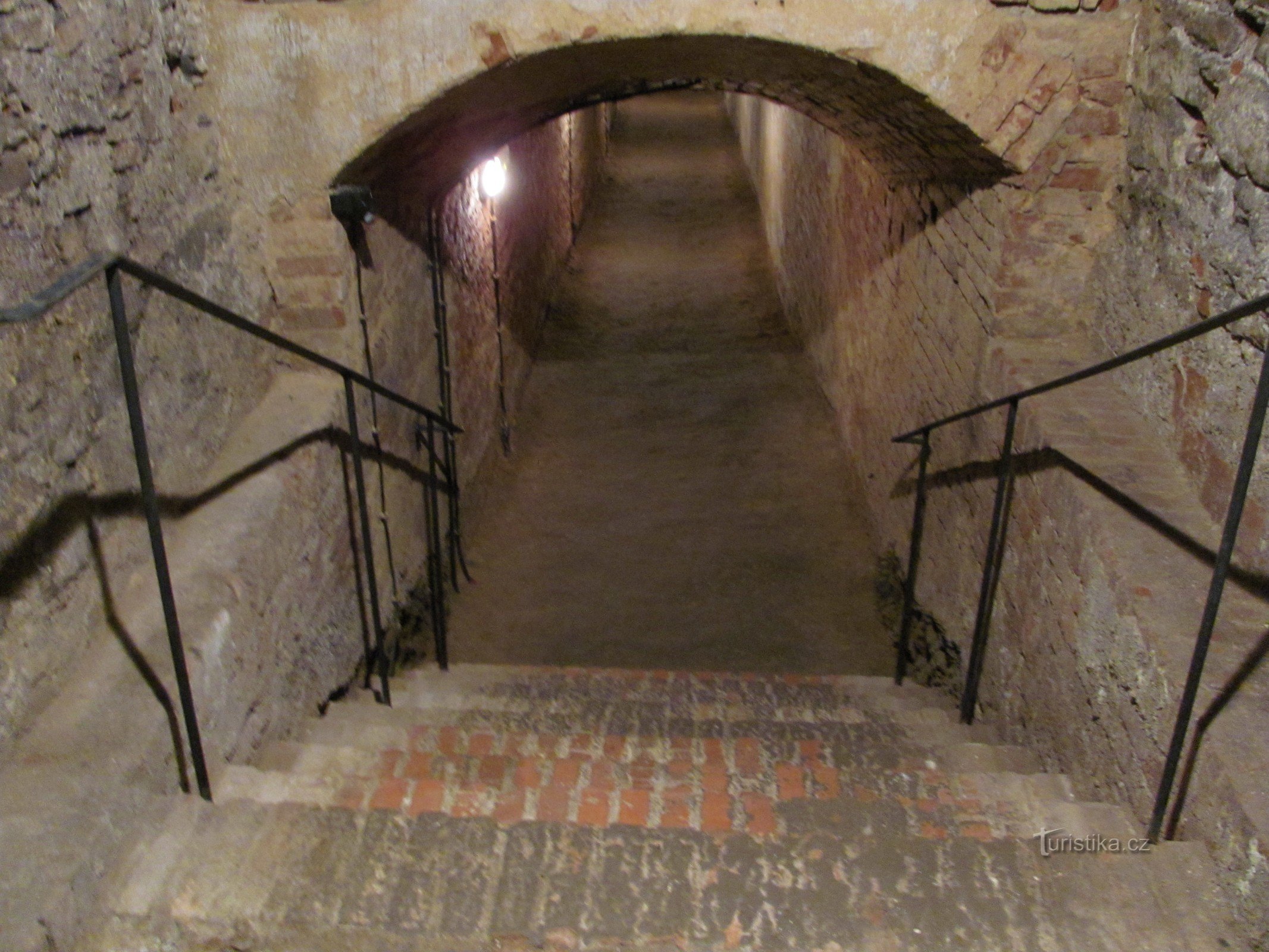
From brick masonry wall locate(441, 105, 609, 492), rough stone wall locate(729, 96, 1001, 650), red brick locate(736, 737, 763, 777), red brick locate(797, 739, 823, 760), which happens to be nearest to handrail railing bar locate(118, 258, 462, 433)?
red brick locate(736, 737, 763, 777)

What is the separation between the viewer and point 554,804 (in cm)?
226

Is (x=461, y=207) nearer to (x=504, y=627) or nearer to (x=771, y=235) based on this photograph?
(x=504, y=627)

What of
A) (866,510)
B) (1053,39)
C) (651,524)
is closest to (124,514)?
(1053,39)

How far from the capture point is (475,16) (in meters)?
3.22

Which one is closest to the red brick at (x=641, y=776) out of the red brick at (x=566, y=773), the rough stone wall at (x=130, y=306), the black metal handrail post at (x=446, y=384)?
the red brick at (x=566, y=773)

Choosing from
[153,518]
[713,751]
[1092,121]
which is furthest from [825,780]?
[1092,121]

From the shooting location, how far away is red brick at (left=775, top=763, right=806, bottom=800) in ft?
7.91

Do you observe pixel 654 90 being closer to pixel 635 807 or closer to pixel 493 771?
pixel 493 771

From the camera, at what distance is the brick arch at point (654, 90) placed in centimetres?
339

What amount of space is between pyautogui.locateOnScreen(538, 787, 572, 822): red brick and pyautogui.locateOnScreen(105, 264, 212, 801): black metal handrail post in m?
0.74

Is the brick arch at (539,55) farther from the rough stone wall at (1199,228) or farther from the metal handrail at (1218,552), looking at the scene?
the metal handrail at (1218,552)

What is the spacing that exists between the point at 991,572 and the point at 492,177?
12.5ft

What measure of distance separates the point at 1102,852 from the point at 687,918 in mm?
873

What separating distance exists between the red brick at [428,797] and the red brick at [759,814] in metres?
0.69
